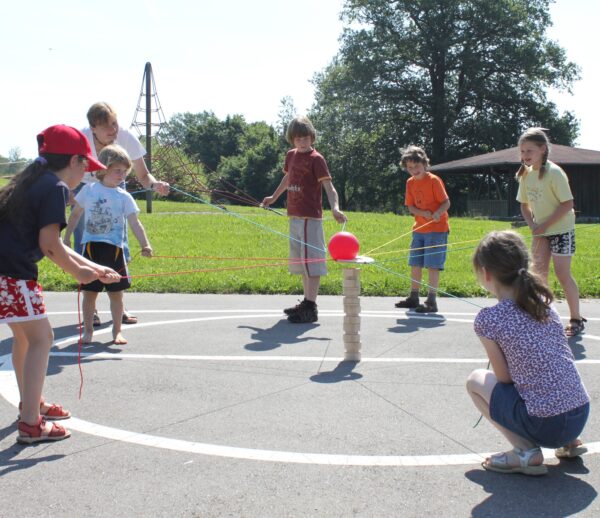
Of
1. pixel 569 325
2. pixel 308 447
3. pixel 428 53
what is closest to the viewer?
pixel 308 447

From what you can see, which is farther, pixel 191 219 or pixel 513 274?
pixel 191 219

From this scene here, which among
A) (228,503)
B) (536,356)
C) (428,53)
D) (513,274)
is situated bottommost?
(228,503)

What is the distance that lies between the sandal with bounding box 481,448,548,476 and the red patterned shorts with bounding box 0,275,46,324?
2.49 meters

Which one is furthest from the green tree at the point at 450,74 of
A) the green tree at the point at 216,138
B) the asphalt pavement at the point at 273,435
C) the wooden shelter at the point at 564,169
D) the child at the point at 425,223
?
the asphalt pavement at the point at 273,435

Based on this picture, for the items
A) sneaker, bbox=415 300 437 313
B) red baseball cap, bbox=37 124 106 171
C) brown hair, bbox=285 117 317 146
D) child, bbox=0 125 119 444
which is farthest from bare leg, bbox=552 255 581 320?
red baseball cap, bbox=37 124 106 171

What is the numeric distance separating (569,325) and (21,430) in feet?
16.6

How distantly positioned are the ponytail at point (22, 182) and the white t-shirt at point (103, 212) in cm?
231

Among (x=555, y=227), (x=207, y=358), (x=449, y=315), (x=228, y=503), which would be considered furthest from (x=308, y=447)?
(x=449, y=315)

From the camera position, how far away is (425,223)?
8.24 metres

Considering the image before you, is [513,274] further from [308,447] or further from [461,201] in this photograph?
[461,201]

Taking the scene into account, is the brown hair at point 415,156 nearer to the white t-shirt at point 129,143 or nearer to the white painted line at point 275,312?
the white painted line at point 275,312

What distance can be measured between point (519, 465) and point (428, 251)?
498 cm

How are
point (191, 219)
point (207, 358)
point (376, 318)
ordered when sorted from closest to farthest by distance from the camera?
point (207, 358)
point (376, 318)
point (191, 219)

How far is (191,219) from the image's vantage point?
21.2 meters
